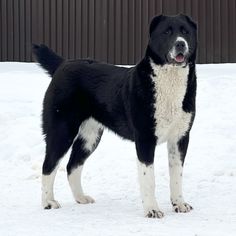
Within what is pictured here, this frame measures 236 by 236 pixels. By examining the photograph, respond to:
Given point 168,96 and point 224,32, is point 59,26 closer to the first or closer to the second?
point 224,32

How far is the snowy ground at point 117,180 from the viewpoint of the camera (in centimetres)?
443

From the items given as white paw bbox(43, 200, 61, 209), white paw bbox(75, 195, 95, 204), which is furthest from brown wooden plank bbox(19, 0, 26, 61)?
white paw bbox(43, 200, 61, 209)

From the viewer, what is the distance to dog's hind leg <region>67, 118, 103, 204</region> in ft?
18.0

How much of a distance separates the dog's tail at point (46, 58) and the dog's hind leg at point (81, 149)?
631 millimetres

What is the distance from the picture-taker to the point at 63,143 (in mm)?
5320

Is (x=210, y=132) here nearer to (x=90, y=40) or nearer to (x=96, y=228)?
(x=96, y=228)

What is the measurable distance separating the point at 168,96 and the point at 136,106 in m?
0.26

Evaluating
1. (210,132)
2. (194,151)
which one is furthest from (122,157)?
→ (210,132)

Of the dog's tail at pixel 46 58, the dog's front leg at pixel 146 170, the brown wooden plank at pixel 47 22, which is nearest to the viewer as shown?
the dog's front leg at pixel 146 170

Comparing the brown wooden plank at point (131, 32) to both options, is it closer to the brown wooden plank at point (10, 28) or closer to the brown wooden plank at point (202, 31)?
the brown wooden plank at point (202, 31)

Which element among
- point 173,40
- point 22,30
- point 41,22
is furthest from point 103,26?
point 173,40

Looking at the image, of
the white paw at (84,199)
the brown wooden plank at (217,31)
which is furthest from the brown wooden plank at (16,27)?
the white paw at (84,199)

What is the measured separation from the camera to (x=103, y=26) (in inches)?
508

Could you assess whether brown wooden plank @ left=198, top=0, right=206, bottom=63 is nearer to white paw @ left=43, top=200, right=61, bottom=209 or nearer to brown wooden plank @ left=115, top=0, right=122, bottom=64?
brown wooden plank @ left=115, top=0, right=122, bottom=64
